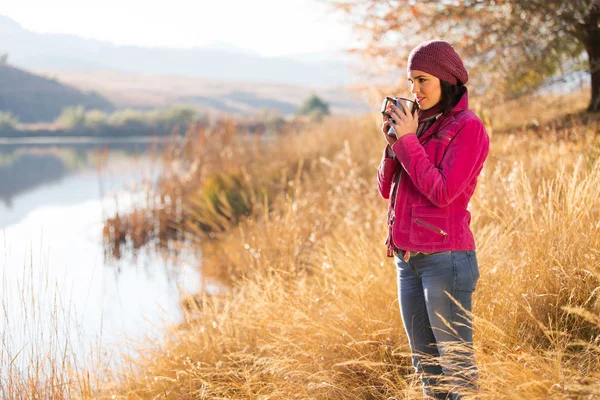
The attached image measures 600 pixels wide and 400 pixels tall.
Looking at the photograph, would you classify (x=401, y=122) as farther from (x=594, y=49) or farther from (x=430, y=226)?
(x=594, y=49)

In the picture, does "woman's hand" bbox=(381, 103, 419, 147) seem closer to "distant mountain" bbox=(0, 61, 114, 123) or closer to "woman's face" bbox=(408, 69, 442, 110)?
"woman's face" bbox=(408, 69, 442, 110)

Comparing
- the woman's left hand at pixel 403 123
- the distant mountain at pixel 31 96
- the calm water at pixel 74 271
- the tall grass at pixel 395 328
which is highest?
the distant mountain at pixel 31 96

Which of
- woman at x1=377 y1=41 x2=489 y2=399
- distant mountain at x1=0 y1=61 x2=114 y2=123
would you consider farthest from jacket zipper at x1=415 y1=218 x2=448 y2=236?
distant mountain at x1=0 y1=61 x2=114 y2=123

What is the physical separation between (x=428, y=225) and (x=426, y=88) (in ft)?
1.51

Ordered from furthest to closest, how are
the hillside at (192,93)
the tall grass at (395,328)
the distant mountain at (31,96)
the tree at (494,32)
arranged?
the hillside at (192,93) → the distant mountain at (31,96) → the tree at (494,32) → the tall grass at (395,328)

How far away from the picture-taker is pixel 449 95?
84.6 inches

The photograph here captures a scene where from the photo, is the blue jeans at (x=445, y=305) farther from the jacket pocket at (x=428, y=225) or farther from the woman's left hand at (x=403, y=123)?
the woman's left hand at (x=403, y=123)

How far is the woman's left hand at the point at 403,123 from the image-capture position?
2.09 m

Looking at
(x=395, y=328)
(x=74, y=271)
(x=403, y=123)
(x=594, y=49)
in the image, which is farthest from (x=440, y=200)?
(x=594, y=49)

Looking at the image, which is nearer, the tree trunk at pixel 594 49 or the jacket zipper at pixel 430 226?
the jacket zipper at pixel 430 226

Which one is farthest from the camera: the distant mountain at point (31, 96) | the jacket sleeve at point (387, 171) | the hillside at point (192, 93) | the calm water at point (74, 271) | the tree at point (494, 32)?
the hillside at point (192, 93)

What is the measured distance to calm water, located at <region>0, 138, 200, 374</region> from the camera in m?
3.39

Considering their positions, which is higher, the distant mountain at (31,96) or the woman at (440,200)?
the distant mountain at (31,96)

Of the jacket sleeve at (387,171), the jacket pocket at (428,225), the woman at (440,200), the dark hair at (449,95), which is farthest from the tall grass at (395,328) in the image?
the dark hair at (449,95)
